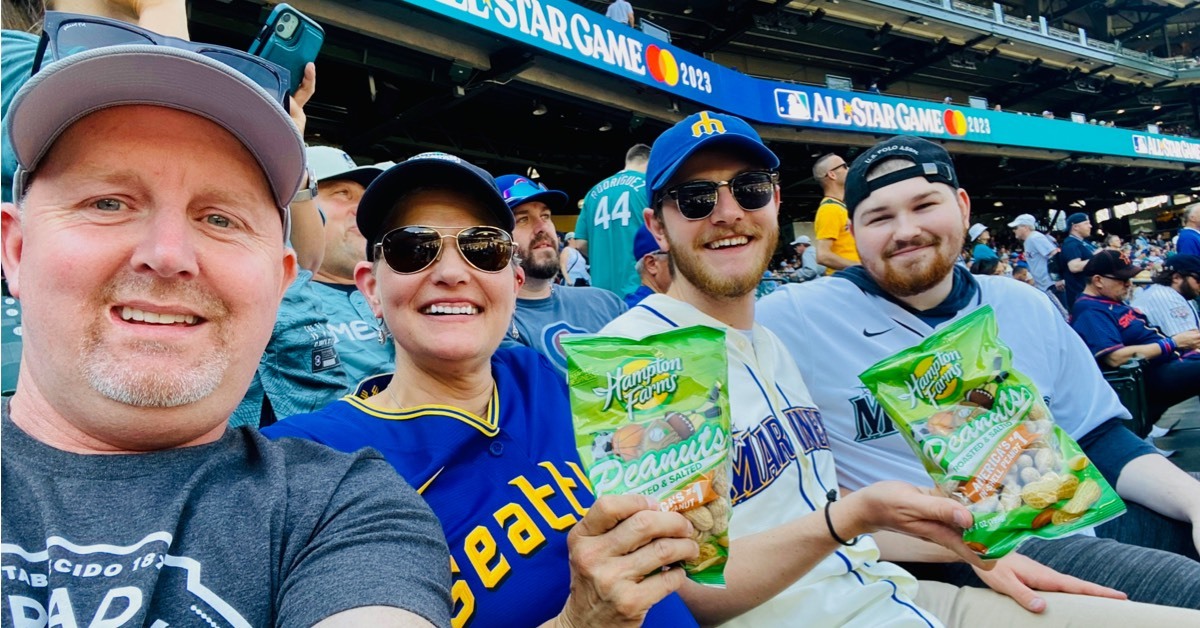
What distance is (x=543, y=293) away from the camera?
3.24 metres

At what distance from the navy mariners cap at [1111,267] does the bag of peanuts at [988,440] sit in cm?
533

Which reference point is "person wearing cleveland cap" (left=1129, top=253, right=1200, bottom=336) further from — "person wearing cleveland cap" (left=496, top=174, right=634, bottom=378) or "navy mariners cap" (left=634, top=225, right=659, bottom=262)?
"person wearing cleveland cap" (left=496, top=174, right=634, bottom=378)

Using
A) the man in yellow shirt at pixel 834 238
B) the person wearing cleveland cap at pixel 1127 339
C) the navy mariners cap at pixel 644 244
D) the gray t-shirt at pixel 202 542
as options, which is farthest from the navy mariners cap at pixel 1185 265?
the gray t-shirt at pixel 202 542

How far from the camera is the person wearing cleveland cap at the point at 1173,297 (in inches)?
238

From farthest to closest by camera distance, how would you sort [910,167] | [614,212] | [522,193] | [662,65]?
[662,65]
[614,212]
[522,193]
[910,167]

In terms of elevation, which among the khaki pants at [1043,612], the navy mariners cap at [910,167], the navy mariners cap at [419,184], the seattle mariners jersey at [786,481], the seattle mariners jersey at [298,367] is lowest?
the khaki pants at [1043,612]

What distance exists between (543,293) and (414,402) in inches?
71.8

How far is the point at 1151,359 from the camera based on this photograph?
4840mm

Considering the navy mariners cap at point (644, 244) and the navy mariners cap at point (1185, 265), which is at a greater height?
the navy mariners cap at point (644, 244)

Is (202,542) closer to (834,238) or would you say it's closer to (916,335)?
(916,335)

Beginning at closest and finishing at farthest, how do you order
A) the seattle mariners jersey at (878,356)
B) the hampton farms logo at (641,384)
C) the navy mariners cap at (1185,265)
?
the hampton farms logo at (641,384) < the seattle mariners jersey at (878,356) < the navy mariners cap at (1185,265)

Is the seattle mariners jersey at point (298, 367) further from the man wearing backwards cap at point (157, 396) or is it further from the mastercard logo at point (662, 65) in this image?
the mastercard logo at point (662, 65)

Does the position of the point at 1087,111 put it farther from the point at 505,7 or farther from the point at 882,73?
the point at 505,7

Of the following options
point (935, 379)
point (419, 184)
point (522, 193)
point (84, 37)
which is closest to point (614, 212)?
point (522, 193)
